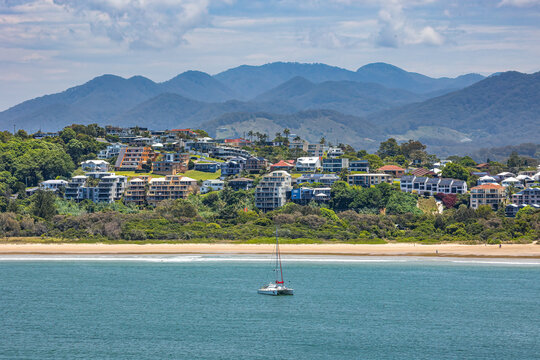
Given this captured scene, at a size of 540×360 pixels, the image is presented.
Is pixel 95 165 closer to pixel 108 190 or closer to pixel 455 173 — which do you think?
pixel 108 190

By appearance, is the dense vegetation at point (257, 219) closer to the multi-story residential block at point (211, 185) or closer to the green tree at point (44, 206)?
the green tree at point (44, 206)

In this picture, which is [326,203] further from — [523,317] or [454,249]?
[523,317]

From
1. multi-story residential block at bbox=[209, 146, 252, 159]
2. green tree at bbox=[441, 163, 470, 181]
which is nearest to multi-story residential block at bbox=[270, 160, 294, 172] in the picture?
multi-story residential block at bbox=[209, 146, 252, 159]

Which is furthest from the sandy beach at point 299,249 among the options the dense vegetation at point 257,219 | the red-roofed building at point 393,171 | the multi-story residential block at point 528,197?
the red-roofed building at point 393,171

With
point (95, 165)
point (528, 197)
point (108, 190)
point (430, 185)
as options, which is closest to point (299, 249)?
point (430, 185)

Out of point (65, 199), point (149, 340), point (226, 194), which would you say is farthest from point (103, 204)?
point (149, 340)

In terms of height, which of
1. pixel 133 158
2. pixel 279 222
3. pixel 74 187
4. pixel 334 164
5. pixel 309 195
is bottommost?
pixel 279 222
